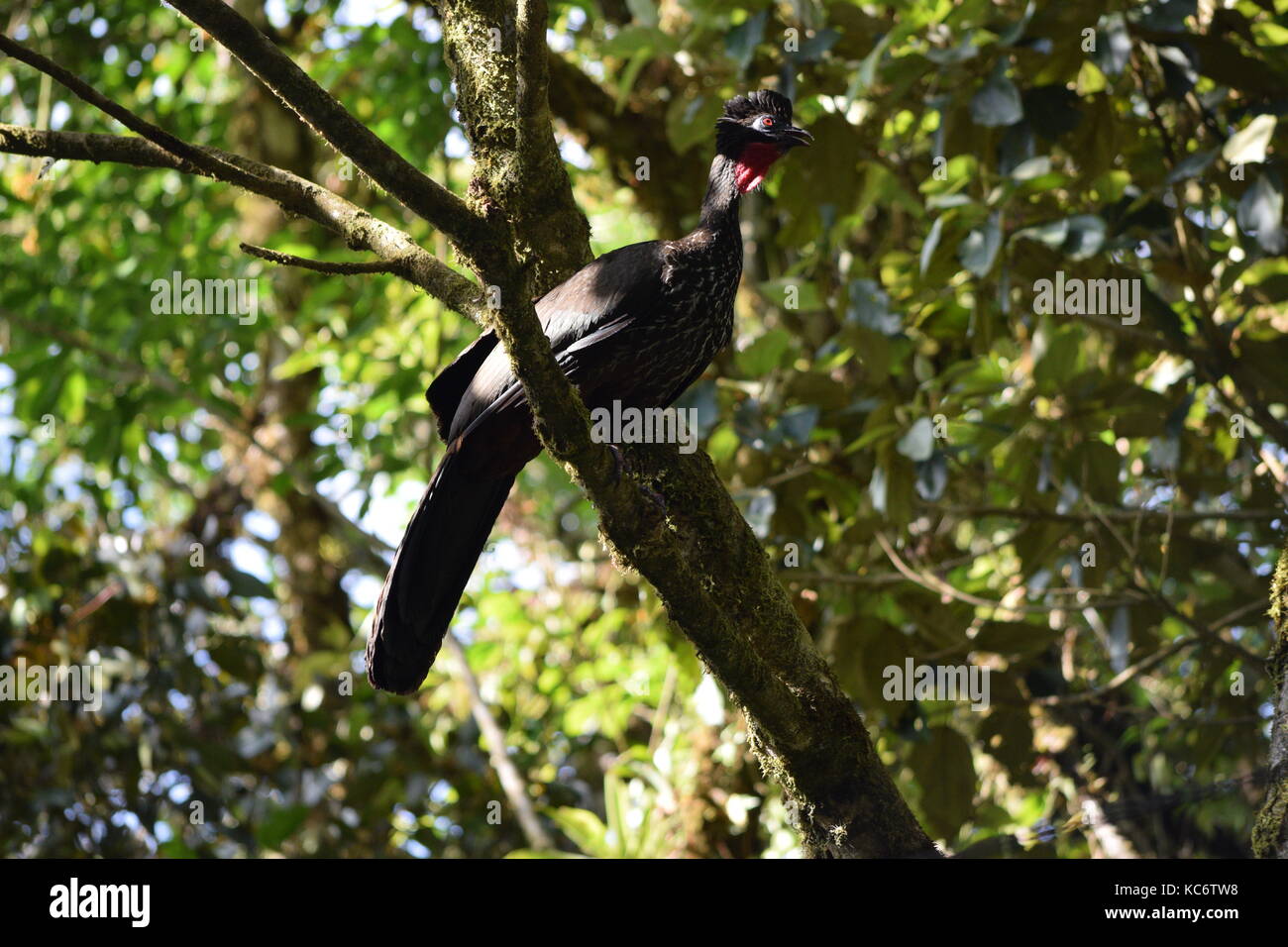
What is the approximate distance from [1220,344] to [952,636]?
115 cm

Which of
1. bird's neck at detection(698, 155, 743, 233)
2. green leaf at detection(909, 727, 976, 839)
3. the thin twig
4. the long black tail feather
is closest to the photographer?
the thin twig

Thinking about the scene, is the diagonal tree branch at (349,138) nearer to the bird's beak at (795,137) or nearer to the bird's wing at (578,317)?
the bird's wing at (578,317)

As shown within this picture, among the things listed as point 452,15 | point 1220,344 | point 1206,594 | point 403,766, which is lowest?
point 403,766

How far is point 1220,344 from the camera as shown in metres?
3.63

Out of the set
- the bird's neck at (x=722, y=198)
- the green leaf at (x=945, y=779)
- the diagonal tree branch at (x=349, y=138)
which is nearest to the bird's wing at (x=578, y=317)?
the bird's neck at (x=722, y=198)

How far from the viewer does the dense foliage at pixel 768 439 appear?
146 inches

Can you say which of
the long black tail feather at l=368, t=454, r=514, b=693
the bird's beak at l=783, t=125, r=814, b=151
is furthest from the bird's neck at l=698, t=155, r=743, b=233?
the long black tail feather at l=368, t=454, r=514, b=693

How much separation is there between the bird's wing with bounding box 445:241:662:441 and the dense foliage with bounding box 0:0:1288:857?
2.70 feet

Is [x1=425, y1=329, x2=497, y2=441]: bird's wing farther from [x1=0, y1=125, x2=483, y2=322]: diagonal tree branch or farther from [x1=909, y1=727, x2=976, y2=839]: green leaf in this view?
[x1=909, y1=727, x2=976, y2=839]: green leaf

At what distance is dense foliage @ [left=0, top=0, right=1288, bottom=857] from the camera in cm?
371
